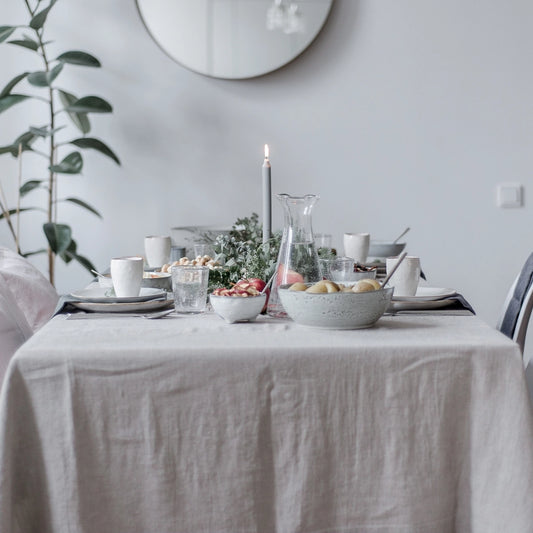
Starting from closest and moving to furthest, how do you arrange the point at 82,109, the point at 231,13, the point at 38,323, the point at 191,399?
the point at 191,399 < the point at 38,323 < the point at 82,109 < the point at 231,13

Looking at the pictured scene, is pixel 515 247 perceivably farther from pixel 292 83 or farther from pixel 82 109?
pixel 82 109

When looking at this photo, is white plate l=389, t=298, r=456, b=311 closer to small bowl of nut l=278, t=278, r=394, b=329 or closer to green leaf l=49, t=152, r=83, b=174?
small bowl of nut l=278, t=278, r=394, b=329

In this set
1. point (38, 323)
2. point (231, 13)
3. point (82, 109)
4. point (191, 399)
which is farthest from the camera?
point (231, 13)

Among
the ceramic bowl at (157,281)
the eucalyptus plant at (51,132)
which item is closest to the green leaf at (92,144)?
the eucalyptus plant at (51,132)

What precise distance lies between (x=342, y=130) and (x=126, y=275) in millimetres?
1780

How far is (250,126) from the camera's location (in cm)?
318

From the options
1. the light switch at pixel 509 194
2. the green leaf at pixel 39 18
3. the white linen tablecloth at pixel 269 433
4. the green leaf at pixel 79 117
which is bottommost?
the white linen tablecloth at pixel 269 433

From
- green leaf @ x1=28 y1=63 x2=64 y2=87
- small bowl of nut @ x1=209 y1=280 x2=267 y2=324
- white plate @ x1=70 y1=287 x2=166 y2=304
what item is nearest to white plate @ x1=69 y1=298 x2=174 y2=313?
white plate @ x1=70 y1=287 x2=166 y2=304

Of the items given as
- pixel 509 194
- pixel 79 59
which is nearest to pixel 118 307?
pixel 79 59

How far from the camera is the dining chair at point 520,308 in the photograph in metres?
1.76

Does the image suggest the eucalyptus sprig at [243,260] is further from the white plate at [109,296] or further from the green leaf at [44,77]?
the green leaf at [44,77]

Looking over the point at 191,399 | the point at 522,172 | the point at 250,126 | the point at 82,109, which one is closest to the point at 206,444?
the point at 191,399

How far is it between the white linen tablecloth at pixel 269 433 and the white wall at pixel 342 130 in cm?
205

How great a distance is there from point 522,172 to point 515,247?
0.30 metres
